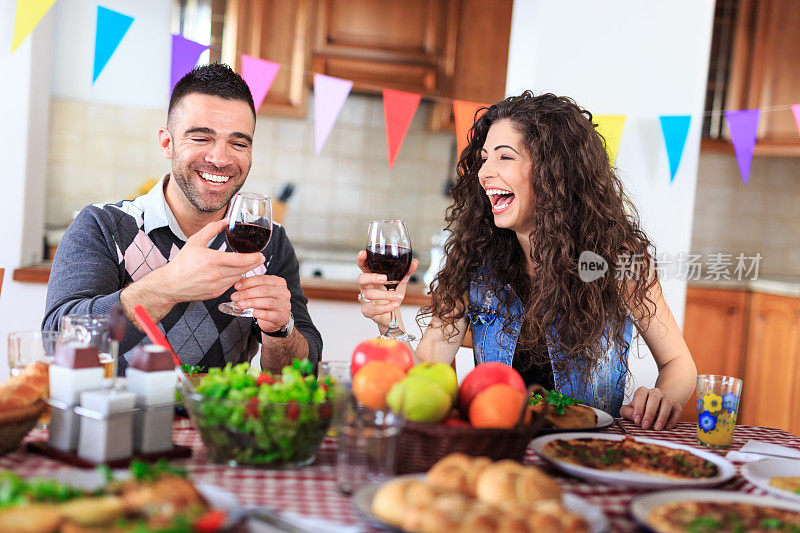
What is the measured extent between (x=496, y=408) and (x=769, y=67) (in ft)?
12.5

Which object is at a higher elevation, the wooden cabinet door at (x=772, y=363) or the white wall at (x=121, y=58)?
the white wall at (x=121, y=58)

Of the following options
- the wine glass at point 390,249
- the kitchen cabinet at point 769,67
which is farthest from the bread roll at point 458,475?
the kitchen cabinet at point 769,67

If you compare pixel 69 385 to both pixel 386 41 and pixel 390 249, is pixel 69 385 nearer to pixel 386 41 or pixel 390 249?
pixel 390 249

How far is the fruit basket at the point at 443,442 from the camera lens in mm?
986

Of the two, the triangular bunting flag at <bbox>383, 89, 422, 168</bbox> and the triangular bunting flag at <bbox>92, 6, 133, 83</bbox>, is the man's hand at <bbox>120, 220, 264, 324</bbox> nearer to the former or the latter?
the triangular bunting flag at <bbox>92, 6, 133, 83</bbox>

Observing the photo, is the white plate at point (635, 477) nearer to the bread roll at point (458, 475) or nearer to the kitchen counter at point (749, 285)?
the bread roll at point (458, 475)

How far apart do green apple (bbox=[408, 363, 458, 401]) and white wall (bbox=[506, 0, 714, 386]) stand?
2.03 m

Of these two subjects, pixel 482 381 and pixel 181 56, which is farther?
pixel 181 56

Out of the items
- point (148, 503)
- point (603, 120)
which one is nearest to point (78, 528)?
point (148, 503)

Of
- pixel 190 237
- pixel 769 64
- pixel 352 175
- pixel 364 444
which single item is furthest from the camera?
pixel 352 175

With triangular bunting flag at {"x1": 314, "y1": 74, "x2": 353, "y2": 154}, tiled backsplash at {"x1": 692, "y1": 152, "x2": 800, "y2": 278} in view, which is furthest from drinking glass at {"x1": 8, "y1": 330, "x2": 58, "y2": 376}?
tiled backsplash at {"x1": 692, "y1": 152, "x2": 800, "y2": 278}

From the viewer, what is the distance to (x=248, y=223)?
4.50 ft

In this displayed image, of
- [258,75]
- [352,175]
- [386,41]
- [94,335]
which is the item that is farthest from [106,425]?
[352,175]

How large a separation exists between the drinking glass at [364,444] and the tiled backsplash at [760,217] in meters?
4.09
